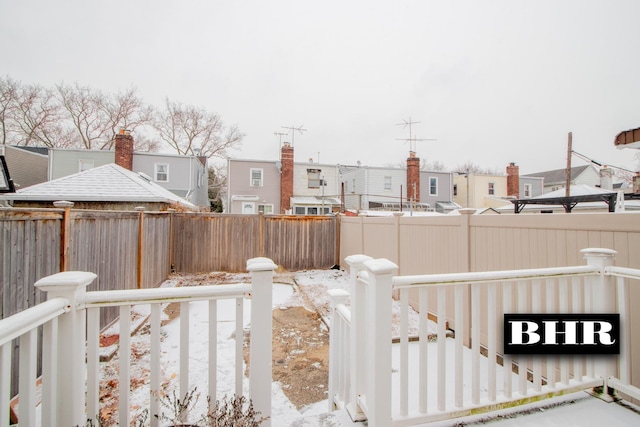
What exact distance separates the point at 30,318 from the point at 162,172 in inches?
689

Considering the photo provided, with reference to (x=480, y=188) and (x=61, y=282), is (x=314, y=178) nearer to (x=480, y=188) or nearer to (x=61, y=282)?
(x=480, y=188)

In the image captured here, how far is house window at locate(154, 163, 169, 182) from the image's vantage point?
1633cm

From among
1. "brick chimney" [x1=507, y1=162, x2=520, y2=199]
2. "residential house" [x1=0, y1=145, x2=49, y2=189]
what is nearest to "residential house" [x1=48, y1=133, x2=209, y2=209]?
"residential house" [x1=0, y1=145, x2=49, y2=189]

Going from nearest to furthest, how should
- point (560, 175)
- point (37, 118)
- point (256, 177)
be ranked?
point (256, 177) < point (37, 118) < point (560, 175)

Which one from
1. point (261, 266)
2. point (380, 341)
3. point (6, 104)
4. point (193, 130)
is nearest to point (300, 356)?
point (380, 341)

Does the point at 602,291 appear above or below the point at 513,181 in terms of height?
below

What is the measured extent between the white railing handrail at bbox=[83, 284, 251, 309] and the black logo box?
183cm

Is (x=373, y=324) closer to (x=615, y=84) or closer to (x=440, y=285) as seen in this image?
(x=440, y=285)

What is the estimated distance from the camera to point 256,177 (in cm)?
1808

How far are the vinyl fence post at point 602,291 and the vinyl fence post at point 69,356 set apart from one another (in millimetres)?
3167

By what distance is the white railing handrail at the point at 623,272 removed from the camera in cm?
189

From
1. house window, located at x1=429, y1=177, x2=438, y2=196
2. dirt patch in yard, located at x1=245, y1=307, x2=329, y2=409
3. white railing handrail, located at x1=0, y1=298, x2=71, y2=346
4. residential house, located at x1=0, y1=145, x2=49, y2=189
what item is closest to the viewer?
white railing handrail, located at x1=0, y1=298, x2=71, y2=346

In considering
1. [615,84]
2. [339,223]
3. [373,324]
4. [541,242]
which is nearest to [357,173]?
[339,223]

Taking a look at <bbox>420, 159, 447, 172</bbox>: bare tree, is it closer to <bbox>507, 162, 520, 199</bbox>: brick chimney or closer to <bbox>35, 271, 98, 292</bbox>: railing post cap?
<bbox>507, 162, 520, 199</bbox>: brick chimney
